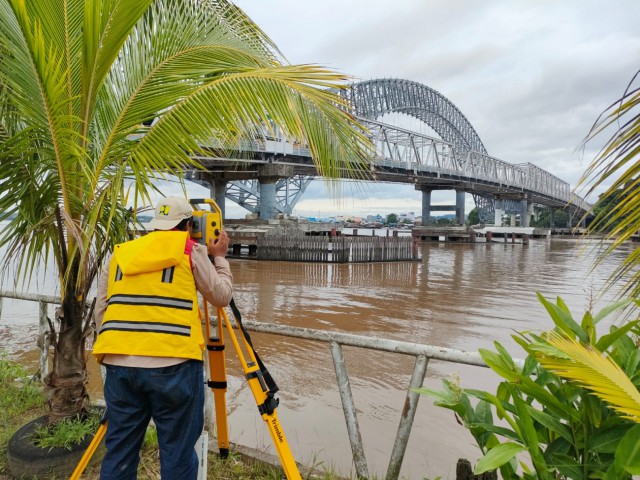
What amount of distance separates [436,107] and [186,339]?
9921 cm

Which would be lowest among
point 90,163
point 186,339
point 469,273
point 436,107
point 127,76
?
point 469,273

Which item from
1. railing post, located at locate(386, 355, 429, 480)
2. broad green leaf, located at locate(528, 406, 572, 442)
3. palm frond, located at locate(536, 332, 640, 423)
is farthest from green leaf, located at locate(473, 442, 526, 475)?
railing post, located at locate(386, 355, 429, 480)

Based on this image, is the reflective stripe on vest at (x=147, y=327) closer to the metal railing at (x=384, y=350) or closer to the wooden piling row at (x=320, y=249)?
the metal railing at (x=384, y=350)

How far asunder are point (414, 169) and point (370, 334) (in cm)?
3646

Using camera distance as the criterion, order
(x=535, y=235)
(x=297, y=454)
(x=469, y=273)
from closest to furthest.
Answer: (x=297, y=454) < (x=469, y=273) < (x=535, y=235)

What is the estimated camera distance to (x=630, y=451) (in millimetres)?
1327

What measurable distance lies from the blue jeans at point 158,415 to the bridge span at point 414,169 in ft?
5.14

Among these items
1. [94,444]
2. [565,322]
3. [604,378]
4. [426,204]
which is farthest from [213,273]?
[426,204]

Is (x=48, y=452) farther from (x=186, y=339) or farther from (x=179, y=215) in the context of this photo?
(x=179, y=215)

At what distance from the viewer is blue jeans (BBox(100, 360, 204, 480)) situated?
2.10m

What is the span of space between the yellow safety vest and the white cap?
11 centimetres

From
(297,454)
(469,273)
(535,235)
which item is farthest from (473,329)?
(535,235)

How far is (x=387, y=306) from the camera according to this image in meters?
12.0

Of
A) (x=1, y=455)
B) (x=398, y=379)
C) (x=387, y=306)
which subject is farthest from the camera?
(x=387, y=306)
